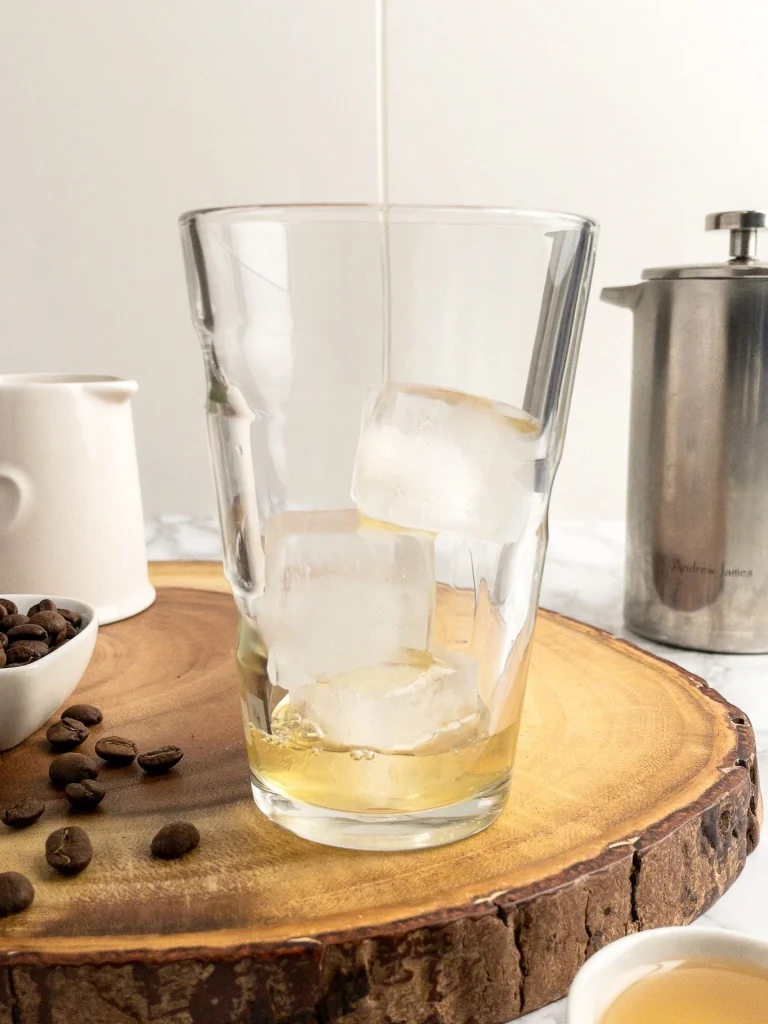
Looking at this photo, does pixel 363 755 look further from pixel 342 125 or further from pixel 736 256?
pixel 342 125

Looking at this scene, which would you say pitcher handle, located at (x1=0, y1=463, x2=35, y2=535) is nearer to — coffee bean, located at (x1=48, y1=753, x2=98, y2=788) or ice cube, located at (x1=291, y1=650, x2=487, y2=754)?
coffee bean, located at (x1=48, y1=753, x2=98, y2=788)

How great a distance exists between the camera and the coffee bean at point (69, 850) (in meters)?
0.54

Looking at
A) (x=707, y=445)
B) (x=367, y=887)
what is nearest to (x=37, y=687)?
(x=367, y=887)

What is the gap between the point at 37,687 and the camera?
0.71m

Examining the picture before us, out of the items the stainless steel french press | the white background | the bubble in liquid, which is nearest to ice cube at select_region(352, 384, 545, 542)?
the bubble in liquid

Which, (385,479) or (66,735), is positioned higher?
(385,479)

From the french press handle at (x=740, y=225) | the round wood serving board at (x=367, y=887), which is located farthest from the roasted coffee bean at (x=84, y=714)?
the french press handle at (x=740, y=225)

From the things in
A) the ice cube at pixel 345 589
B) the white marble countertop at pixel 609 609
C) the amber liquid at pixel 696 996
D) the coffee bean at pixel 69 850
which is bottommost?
the white marble countertop at pixel 609 609

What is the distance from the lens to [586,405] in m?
1.63

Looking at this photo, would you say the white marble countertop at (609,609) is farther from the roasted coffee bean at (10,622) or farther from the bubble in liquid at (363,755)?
the roasted coffee bean at (10,622)

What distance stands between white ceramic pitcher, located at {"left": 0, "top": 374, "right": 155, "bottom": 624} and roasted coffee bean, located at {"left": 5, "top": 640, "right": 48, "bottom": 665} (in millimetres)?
261

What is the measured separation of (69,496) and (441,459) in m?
0.56

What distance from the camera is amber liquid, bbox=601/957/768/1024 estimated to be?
1.37ft

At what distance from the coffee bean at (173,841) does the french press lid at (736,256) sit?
695 millimetres
